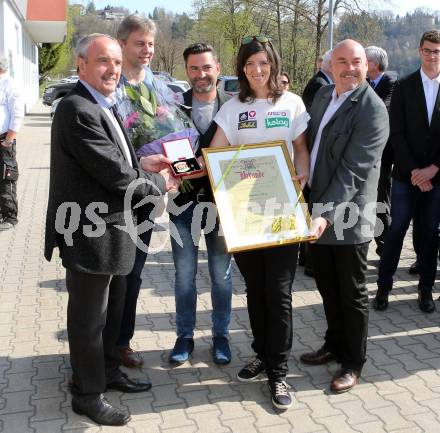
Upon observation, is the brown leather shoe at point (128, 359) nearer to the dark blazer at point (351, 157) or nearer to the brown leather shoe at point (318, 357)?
the brown leather shoe at point (318, 357)

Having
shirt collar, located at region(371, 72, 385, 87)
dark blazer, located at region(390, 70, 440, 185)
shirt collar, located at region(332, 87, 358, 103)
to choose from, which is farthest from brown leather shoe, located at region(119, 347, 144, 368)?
shirt collar, located at region(371, 72, 385, 87)

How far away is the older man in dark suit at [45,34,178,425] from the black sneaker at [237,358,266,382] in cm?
82

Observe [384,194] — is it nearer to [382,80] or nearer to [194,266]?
[382,80]

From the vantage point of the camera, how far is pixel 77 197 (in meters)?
3.06

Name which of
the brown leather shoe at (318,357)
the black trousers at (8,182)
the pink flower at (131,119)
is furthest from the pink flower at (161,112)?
the black trousers at (8,182)

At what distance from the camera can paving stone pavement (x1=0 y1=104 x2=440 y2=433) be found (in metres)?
3.39

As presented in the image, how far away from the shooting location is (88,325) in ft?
10.7

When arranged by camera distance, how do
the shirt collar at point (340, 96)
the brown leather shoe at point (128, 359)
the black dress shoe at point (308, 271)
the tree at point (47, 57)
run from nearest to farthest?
1. the shirt collar at point (340, 96)
2. the brown leather shoe at point (128, 359)
3. the black dress shoe at point (308, 271)
4. the tree at point (47, 57)

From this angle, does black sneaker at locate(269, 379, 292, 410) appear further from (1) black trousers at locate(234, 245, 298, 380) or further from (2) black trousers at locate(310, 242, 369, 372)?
(2) black trousers at locate(310, 242, 369, 372)

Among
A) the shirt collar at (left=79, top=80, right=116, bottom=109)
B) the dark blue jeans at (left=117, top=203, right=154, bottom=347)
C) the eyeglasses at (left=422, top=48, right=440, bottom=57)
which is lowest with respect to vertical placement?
the dark blue jeans at (left=117, top=203, right=154, bottom=347)

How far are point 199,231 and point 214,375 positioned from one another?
0.96 meters

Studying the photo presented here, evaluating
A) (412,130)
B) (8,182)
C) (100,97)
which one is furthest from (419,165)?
(8,182)

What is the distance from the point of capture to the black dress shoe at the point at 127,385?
3.70 meters

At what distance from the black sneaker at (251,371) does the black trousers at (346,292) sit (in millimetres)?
530
